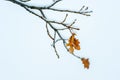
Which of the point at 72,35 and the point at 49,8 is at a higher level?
the point at 49,8

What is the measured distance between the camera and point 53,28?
Result: 7.28 ft

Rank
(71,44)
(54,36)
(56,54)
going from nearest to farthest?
(71,44) < (54,36) < (56,54)

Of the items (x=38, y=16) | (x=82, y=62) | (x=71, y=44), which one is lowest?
(x=82, y=62)

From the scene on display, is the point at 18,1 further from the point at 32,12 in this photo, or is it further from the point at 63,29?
the point at 63,29

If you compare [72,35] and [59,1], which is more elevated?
[59,1]

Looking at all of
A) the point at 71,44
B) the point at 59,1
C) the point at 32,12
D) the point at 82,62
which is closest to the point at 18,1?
the point at 32,12

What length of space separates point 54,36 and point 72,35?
0.13 m

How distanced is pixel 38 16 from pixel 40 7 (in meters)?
0.06

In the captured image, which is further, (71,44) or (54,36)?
(54,36)

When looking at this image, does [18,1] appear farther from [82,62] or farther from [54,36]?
[82,62]

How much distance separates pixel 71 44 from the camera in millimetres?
2076

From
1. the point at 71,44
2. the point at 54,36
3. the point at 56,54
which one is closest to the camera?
the point at 71,44

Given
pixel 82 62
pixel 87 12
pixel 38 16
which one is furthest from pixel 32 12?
pixel 82 62

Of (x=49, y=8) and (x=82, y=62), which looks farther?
(x=82, y=62)
